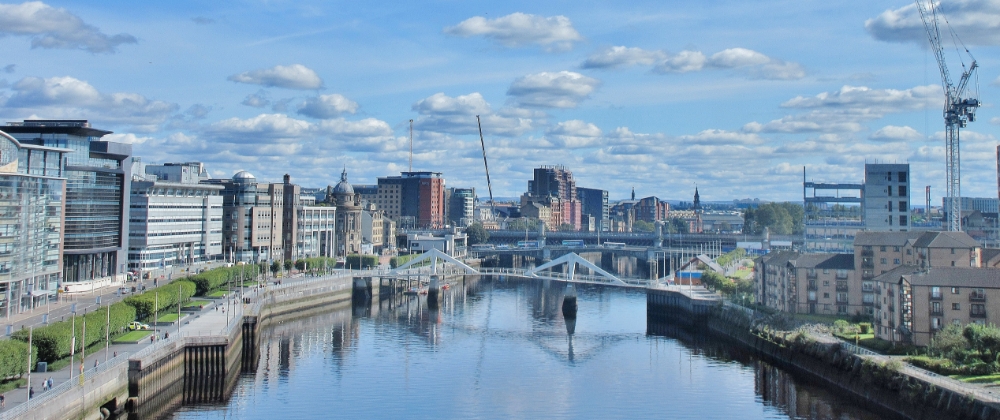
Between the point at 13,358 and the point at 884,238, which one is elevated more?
the point at 884,238

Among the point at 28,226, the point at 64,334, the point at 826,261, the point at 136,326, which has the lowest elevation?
the point at 136,326

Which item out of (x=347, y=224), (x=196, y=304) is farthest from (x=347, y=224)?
(x=196, y=304)

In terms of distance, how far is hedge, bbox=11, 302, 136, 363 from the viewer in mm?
42750

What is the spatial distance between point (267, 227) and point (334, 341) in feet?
158

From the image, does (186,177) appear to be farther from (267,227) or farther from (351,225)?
(351,225)

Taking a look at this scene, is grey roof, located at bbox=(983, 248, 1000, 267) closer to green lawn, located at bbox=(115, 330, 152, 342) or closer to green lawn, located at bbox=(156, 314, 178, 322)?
green lawn, located at bbox=(115, 330, 152, 342)

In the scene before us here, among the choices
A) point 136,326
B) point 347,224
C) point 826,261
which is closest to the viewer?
point 136,326

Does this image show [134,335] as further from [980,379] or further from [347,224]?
[347,224]

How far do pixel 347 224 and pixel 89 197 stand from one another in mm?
54826

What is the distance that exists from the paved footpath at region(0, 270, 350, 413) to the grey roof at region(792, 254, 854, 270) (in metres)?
40.7

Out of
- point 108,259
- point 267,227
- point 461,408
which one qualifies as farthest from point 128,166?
point 461,408

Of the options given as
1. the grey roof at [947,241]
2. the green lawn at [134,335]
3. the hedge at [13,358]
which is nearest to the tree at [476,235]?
the grey roof at [947,241]

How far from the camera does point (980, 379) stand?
1714 inches

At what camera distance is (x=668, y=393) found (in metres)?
50.8
